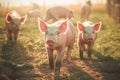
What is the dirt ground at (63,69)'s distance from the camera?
4391mm

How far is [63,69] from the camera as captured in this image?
477 cm

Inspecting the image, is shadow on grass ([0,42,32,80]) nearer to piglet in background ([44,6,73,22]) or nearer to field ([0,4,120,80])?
field ([0,4,120,80])

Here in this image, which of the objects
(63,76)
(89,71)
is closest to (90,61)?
(89,71)

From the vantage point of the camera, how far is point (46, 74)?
4516 mm

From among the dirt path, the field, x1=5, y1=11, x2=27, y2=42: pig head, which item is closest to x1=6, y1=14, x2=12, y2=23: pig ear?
x1=5, y1=11, x2=27, y2=42: pig head

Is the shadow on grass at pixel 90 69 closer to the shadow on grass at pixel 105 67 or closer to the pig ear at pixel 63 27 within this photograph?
the shadow on grass at pixel 105 67

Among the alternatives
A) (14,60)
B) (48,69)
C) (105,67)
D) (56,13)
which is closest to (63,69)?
(48,69)

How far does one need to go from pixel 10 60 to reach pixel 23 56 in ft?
1.50

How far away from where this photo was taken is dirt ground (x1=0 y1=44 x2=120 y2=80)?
4391 millimetres

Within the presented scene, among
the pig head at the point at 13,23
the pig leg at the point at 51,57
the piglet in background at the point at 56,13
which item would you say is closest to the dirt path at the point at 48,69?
the pig leg at the point at 51,57

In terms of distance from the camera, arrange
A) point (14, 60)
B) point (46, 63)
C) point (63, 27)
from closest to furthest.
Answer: point (63, 27) → point (46, 63) → point (14, 60)

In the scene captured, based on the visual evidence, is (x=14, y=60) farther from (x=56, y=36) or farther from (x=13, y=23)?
(x=56, y=36)

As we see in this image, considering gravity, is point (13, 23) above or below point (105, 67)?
above

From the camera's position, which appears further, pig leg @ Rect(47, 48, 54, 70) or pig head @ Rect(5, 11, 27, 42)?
pig head @ Rect(5, 11, 27, 42)
